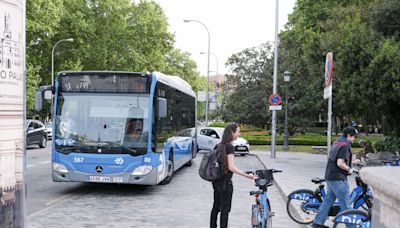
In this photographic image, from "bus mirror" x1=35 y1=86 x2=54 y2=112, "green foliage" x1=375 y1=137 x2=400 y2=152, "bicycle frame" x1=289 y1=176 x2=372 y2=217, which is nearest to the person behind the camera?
"bicycle frame" x1=289 y1=176 x2=372 y2=217

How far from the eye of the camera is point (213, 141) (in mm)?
26672

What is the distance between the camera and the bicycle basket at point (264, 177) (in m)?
6.72

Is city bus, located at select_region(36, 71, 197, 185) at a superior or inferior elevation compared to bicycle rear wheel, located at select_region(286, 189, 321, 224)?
superior

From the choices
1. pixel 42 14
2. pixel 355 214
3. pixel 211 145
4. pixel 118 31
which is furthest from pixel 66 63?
pixel 355 214

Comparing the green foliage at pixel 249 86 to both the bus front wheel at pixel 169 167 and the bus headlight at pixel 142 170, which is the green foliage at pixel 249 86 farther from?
the bus headlight at pixel 142 170

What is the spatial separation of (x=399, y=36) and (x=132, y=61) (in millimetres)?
31121

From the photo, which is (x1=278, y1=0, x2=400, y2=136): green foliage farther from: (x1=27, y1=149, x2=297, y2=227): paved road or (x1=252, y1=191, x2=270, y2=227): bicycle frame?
(x1=252, y1=191, x2=270, y2=227): bicycle frame

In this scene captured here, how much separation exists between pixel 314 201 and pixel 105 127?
487cm

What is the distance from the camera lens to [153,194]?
1170 centimetres

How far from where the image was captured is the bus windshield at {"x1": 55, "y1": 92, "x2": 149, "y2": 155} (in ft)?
35.3

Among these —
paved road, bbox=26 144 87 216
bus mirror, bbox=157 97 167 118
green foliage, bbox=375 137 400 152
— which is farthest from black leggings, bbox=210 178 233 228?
green foliage, bbox=375 137 400 152

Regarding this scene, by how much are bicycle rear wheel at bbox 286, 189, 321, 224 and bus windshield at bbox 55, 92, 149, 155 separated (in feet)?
12.3

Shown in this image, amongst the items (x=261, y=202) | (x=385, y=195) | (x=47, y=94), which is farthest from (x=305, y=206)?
(x=47, y=94)

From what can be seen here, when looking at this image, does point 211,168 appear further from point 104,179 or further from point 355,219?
point 104,179
